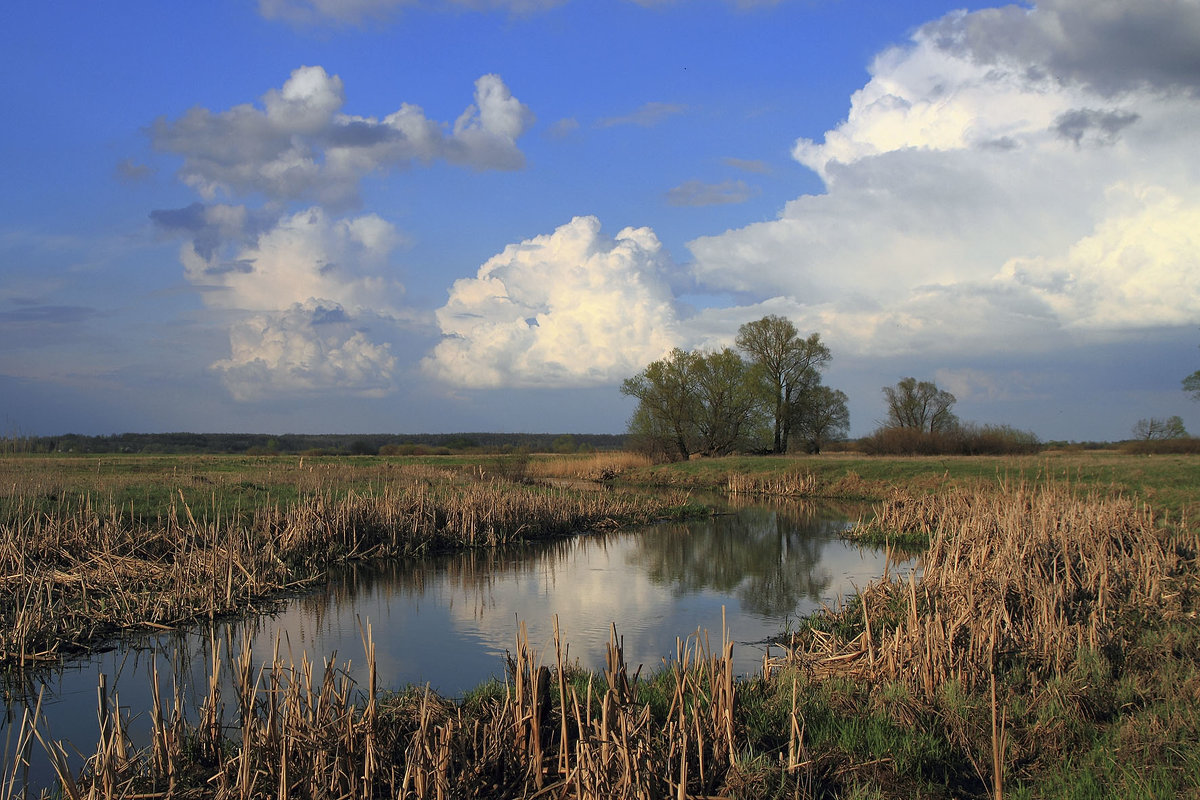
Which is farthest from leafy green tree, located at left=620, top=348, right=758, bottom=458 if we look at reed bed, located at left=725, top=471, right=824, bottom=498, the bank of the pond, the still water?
the bank of the pond

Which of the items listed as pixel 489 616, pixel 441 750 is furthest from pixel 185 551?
pixel 441 750

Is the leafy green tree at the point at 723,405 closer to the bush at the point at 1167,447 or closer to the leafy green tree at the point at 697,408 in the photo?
the leafy green tree at the point at 697,408

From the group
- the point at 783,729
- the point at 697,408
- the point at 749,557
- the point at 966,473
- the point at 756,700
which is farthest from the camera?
the point at 697,408

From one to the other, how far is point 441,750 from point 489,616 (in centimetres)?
761

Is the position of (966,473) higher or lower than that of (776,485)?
higher

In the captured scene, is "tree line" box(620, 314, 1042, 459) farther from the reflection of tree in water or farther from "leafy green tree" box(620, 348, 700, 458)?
the reflection of tree in water

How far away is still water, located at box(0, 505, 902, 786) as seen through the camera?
28.1 feet

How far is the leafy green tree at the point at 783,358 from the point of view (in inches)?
2147

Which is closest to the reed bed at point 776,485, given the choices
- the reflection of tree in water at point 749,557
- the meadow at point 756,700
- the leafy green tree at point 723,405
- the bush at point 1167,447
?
the reflection of tree in water at point 749,557

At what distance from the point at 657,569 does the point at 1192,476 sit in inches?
768

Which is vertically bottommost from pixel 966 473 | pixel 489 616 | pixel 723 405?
pixel 489 616

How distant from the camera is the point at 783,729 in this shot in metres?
5.82

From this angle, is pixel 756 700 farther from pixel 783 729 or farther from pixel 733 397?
pixel 733 397

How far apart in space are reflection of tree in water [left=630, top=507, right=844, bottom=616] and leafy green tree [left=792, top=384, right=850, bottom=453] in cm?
2798
